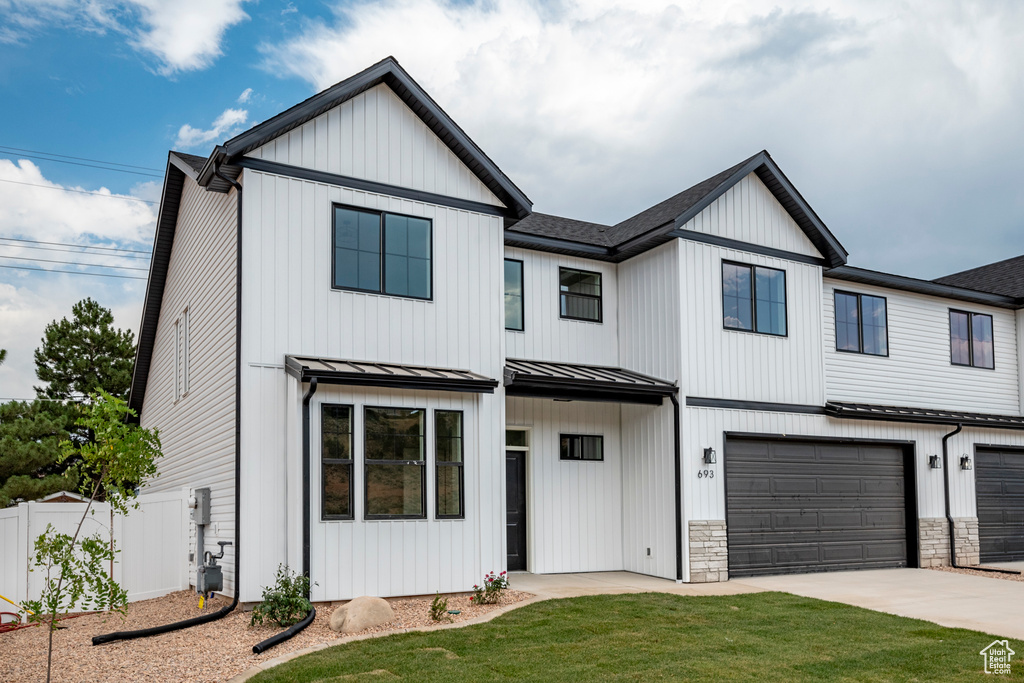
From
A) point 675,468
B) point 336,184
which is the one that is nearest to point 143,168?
point 336,184

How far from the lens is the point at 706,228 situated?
14219mm

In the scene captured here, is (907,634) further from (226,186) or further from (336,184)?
(226,186)

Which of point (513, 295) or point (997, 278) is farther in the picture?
point (997, 278)

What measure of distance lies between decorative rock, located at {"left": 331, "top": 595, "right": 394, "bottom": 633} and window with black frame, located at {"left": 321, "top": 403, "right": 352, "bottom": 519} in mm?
1440

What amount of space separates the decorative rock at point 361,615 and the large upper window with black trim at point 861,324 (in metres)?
10.7

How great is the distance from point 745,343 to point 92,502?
10.3m

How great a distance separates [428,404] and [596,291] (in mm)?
5046

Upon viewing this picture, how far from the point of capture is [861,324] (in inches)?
655

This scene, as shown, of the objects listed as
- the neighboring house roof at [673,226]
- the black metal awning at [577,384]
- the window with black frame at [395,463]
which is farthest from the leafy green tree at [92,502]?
the neighboring house roof at [673,226]

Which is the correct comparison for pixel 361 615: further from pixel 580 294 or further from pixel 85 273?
pixel 85 273

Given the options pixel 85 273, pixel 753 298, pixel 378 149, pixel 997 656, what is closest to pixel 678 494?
pixel 753 298

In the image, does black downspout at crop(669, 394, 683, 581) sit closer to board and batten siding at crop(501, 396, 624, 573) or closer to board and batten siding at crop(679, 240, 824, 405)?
board and batten siding at crop(679, 240, 824, 405)

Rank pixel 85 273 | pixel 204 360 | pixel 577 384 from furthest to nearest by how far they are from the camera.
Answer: pixel 85 273 < pixel 577 384 < pixel 204 360

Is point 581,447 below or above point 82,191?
below
